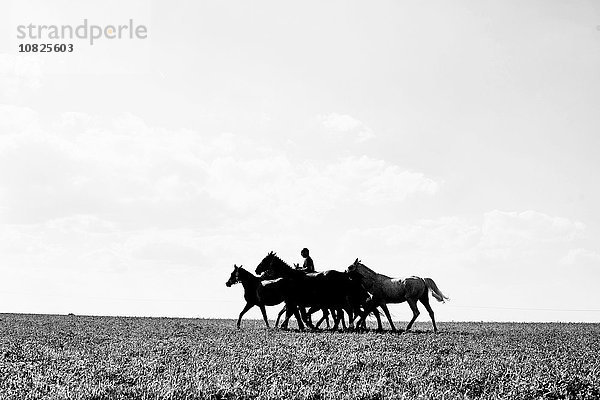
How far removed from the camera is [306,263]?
21.8m

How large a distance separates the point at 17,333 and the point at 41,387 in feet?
35.6

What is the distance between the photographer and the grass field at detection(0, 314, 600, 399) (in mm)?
6711

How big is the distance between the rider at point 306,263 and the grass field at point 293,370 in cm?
808

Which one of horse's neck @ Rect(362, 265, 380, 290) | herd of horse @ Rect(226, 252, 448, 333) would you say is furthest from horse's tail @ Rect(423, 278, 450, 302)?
horse's neck @ Rect(362, 265, 380, 290)

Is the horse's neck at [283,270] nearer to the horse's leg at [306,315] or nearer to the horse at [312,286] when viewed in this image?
the horse at [312,286]

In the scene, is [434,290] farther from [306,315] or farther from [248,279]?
[248,279]

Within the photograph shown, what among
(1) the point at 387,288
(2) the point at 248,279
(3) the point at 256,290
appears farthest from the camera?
(2) the point at 248,279

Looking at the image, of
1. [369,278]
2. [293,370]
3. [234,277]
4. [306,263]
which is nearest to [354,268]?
[369,278]

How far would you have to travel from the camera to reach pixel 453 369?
28.4 ft

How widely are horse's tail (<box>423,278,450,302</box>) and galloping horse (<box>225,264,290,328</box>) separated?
15.6 ft

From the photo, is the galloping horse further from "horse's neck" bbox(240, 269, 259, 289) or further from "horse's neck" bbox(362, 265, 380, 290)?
"horse's neck" bbox(362, 265, 380, 290)

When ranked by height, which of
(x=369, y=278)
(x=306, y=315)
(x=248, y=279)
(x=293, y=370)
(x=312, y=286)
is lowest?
(x=293, y=370)

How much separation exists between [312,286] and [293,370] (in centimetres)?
1139

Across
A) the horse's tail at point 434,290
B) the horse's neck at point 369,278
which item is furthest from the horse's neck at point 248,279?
the horse's tail at point 434,290
